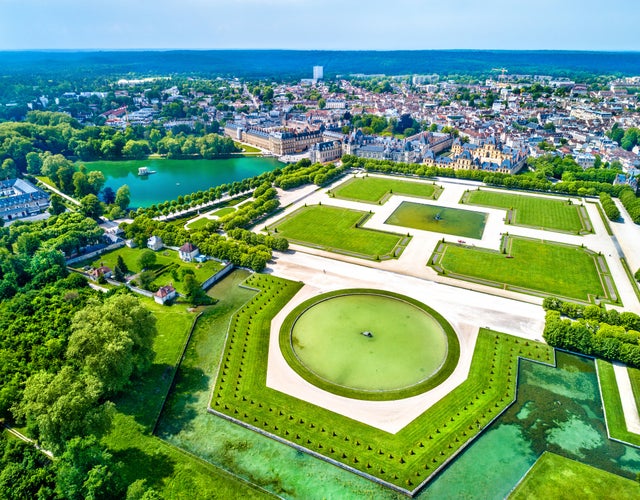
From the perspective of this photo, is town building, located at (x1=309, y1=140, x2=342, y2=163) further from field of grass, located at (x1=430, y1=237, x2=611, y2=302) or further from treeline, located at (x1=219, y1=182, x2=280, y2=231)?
field of grass, located at (x1=430, y1=237, x2=611, y2=302)

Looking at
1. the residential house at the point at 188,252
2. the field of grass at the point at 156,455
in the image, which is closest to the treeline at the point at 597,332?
the field of grass at the point at 156,455

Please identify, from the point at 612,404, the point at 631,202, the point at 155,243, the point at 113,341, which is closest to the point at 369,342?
the point at 612,404

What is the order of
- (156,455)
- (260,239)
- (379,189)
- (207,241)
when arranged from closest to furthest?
(156,455) < (207,241) < (260,239) < (379,189)

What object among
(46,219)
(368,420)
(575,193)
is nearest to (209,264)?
(368,420)

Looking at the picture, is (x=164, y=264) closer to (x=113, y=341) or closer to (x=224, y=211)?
(x=224, y=211)

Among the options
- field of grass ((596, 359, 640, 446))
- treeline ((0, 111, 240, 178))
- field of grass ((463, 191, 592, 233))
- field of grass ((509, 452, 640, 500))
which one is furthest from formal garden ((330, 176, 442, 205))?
field of grass ((509, 452, 640, 500))

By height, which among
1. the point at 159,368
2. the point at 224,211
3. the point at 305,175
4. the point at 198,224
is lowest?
the point at 159,368

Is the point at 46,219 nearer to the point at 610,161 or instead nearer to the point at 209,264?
the point at 209,264
